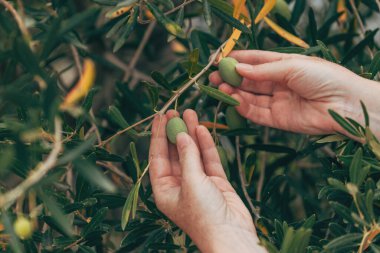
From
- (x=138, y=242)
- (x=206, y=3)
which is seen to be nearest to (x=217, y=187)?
(x=138, y=242)

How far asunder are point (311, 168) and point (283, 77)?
1103mm

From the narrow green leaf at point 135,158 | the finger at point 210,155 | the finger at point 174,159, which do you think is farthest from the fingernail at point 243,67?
the narrow green leaf at point 135,158

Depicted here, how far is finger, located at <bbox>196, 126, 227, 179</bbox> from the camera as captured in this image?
5.91 ft

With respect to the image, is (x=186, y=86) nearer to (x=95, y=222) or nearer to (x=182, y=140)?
(x=182, y=140)

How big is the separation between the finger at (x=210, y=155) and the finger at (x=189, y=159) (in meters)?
0.10

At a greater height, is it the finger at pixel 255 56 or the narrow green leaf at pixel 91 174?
the narrow green leaf at pixel 91 174

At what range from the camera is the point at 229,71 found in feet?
5.96

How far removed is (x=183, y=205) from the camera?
164 cm

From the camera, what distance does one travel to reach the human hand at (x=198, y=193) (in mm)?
1571

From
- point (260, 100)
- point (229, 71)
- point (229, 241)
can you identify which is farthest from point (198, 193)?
point (260, 100)

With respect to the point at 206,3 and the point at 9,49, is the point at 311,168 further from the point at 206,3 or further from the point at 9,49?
the point at 9,49

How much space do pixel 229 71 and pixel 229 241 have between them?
0.55 m

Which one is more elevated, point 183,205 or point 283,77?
point 283,77

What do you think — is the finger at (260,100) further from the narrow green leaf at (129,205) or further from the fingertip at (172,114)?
the narrow green leaf at (129,205)
